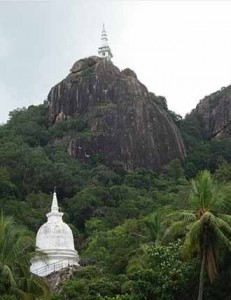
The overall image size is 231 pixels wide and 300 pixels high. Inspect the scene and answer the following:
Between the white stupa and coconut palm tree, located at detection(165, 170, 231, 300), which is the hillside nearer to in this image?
coconut palm tree, located at detection(165, 170, 231, 300)

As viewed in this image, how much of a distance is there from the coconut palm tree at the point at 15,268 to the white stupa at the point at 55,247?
53.4 ft

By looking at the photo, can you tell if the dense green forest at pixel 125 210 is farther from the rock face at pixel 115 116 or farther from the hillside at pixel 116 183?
the rock face at pixel 115 116

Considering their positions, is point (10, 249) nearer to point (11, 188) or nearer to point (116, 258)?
point (116, 258)

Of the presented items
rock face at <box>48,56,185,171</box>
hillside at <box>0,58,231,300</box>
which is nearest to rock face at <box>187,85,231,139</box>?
hillside at <box>0,58,231,300</box>

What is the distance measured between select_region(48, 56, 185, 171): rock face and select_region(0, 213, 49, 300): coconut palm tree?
6221 cm

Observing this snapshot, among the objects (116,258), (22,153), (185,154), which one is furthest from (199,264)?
(185,154)

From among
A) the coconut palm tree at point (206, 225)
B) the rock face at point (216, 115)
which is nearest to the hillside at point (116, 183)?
the coconut palm tree at point (206, 225)

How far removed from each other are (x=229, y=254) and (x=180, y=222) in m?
2.91

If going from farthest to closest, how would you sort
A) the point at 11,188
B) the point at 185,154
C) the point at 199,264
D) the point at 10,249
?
the point at 185,154 → the point at 11,188 → the point at 199,264 → the point at 10,249

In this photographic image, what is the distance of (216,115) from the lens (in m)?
109

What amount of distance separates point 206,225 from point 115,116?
65840mm

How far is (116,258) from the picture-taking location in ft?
135

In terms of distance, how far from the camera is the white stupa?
43.5m

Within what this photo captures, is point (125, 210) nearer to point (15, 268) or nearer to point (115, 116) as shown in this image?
point (115, 116)
